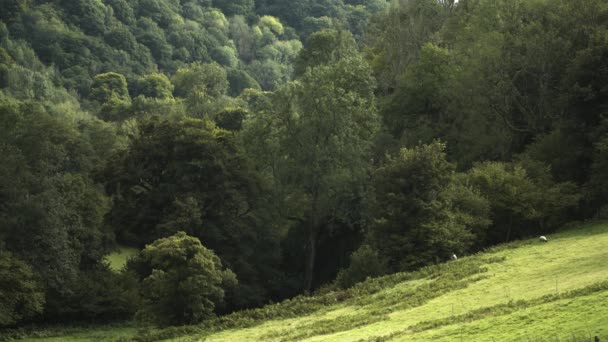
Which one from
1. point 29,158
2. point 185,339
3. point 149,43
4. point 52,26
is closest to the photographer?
point 185,339

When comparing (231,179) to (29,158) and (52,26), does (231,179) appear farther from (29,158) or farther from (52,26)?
(52,26)

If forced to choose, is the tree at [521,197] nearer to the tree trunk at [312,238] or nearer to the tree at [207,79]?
the tree trunk at [312,238]

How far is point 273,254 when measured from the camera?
6469 cm

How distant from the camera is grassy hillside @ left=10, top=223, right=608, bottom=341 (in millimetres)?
26359

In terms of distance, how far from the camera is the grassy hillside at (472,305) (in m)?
26.4

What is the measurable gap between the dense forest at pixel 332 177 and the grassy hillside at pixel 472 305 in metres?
4.83

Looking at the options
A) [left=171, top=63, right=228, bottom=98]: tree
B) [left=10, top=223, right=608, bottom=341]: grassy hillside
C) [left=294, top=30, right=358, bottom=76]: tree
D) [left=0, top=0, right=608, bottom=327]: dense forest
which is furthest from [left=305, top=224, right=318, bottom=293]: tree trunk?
[left=171, top=63, right=228, bottom=98]: tree

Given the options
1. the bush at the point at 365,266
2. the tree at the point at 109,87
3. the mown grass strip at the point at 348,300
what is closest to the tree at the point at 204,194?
the bush at the point at 365,266

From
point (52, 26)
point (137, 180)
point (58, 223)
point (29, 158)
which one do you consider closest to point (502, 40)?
point (137, 180)

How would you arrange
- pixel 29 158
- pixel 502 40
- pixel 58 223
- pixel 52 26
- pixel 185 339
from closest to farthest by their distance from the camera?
pixel 185 339
pixel 58 223
pixel 502 40
pixel 29 158
pixel 52 26

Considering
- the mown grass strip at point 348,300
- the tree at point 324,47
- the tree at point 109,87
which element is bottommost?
the mown grass strip at point 348,300

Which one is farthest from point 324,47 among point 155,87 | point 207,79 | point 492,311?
point 492,311

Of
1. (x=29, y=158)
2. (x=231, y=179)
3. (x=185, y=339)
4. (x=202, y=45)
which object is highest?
(x=202, y=45)

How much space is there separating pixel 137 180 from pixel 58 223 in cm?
1068
